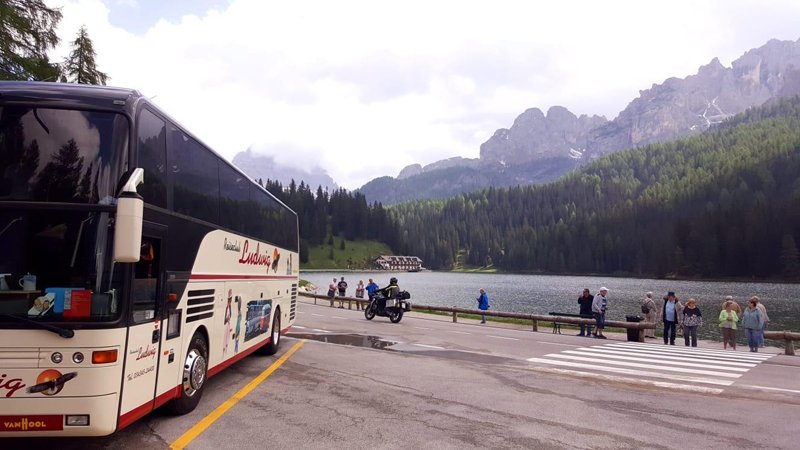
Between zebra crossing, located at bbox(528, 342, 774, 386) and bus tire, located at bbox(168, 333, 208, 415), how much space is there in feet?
27.7

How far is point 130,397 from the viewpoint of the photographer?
19.4ft

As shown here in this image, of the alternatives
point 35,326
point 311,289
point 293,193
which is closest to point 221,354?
point 35,326

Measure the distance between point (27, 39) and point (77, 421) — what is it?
17942 mm

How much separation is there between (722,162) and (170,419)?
8834 inches

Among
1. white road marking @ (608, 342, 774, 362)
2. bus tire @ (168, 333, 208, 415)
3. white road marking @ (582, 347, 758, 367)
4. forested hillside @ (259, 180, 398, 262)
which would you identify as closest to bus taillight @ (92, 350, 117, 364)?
bus tire @ (168, 333, 208, 415)

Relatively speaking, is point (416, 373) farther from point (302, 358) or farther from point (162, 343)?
point (162, 343)

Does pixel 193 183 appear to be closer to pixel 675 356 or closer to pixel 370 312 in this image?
pixel 675 356

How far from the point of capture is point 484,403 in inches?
358

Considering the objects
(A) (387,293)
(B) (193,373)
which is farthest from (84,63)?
(B) (193,373)

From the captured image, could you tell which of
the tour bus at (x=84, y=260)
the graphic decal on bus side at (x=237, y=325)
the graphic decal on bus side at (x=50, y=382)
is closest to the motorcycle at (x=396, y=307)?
the graphic decal on bus side at (x=237, y=325)

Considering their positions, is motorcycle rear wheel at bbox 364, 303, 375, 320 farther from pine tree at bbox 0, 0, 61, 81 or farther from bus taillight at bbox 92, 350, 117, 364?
bus taillight at bbox 92, 350, 117, 364

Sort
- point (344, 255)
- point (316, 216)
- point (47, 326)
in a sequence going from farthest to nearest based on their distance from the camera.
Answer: point (316, 216) → point (344, 255) → point (47, 326)

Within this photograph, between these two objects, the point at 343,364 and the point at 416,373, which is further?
the point at 343,364

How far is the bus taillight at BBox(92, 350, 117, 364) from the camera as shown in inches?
213
